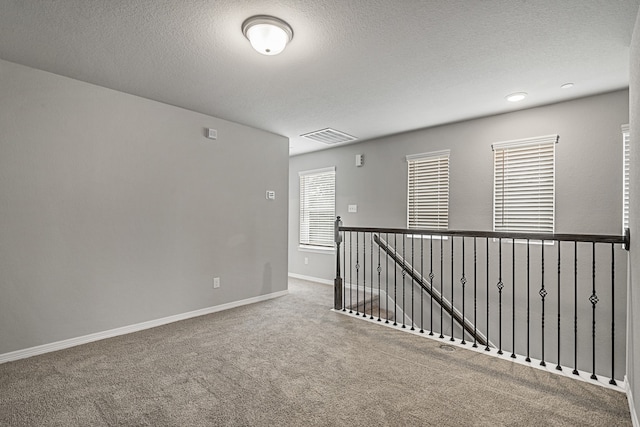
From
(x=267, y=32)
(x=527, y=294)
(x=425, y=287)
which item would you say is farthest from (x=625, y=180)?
(x=267, y=32)

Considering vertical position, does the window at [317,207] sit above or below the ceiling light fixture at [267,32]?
below

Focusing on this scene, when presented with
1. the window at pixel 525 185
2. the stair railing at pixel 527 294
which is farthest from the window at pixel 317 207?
the window at pixel 525 185

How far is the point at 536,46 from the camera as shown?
8.00ft

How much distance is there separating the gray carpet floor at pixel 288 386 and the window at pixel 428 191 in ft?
6.70

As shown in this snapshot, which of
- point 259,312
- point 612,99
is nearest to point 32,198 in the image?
point 259,312

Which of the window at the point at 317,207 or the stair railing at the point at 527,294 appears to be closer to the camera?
A: the stair railing at the point at 527,294

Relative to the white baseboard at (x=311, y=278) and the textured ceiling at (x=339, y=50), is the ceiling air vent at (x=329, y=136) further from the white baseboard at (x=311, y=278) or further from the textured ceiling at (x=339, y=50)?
the white baseboard at (x=311, y=278)

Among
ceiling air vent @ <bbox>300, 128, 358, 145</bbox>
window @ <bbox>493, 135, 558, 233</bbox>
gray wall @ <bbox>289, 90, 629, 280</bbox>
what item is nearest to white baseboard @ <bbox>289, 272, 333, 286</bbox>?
gray wall @ <bbox>289, 90, 629, 280</bbox>

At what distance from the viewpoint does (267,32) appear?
218 cm

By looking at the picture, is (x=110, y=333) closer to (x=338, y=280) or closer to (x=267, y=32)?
(x=338, y=280)

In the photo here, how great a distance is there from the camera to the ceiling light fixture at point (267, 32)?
7.00 feet

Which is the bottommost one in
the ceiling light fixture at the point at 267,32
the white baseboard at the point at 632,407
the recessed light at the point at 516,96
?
the white baseboard at the point at 632,407

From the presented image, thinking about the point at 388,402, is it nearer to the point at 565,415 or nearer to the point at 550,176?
the point at 565,415

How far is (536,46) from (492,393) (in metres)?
Answer: 2.57
